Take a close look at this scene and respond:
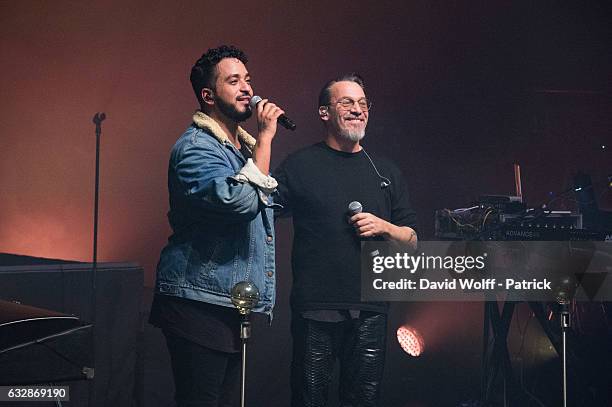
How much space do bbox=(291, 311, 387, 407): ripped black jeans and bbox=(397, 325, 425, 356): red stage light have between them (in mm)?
2174

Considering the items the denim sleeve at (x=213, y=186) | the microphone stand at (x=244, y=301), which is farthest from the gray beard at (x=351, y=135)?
the microphone stand at (x=244, y=301)

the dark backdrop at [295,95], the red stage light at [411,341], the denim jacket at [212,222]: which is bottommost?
the red stage light at [411,341]

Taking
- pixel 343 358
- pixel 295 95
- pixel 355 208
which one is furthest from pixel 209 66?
pixel 295 95

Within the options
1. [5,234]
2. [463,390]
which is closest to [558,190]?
[463,390]

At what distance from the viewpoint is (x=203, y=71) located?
84.2 inches

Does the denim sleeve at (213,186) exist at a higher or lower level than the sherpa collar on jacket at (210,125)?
lower

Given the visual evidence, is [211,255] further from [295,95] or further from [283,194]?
[295,95]

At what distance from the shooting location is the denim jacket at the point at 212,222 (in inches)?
74.5

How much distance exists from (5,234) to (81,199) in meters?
0.62

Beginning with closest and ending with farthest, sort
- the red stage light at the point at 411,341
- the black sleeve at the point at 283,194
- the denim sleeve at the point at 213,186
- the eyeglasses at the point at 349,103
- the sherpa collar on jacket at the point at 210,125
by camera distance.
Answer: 1. the denim sleeve at the point at 213,186
2. the sherpa collar on jacket at the point at 210,125
3. the black sleeve at the point at 283,194
4. the eyeglasses at the point at 349,103
5. the red stage light at the point at 411,341

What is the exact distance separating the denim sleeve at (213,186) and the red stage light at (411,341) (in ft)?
9.36

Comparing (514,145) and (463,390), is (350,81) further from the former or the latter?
(514,145)

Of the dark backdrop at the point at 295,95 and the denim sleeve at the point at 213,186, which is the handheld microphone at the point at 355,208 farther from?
the dark backdrop at the point at 295,95

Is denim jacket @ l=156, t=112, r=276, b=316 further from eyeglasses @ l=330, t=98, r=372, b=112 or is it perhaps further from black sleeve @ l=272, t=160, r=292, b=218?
eyeglasses @ l=330, t=98, r=372, b=112
